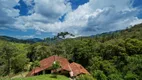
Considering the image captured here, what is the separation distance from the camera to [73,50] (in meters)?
80.1

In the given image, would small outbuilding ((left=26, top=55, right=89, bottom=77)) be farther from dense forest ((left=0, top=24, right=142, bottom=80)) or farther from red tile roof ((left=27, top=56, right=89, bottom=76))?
dense forest ((left=0, top=24, right=142, bottom=80))

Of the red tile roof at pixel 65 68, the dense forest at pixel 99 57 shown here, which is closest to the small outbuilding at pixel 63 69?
the red tile roof at pixel 65 68

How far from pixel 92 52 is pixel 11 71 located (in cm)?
3051

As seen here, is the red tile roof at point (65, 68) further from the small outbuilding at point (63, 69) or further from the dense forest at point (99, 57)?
the dense forest at point (99, 57)

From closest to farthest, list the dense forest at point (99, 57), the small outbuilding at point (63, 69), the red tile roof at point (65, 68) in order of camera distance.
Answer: the dense forest at point (99, 57) → the small outbuilding at point (63, 69) → the red tile roof at point (65, 68)

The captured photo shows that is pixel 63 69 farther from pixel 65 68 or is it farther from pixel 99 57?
pixel 99 57

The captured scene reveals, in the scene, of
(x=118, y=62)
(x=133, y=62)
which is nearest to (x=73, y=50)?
(x=118, y=62)

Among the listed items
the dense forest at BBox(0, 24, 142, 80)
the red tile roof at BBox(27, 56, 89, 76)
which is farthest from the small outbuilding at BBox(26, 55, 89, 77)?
the dense forest at BBox(0, 24, 142, 80)

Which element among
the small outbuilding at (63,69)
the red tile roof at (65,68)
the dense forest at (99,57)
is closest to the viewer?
the dense forest at (99,57)

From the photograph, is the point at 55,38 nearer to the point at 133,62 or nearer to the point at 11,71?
the point at 11,71

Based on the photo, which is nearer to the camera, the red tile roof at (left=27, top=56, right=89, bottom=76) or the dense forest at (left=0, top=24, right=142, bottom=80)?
the dense forest at (left=0, top=24, right=142, bottom=80)

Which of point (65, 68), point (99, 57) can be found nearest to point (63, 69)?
point (65, 68)

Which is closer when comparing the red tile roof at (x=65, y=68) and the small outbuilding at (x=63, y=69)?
the small outbuilding at (x=63, y=69)

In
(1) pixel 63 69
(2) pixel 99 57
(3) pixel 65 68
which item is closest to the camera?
(1) pixel 63 69
